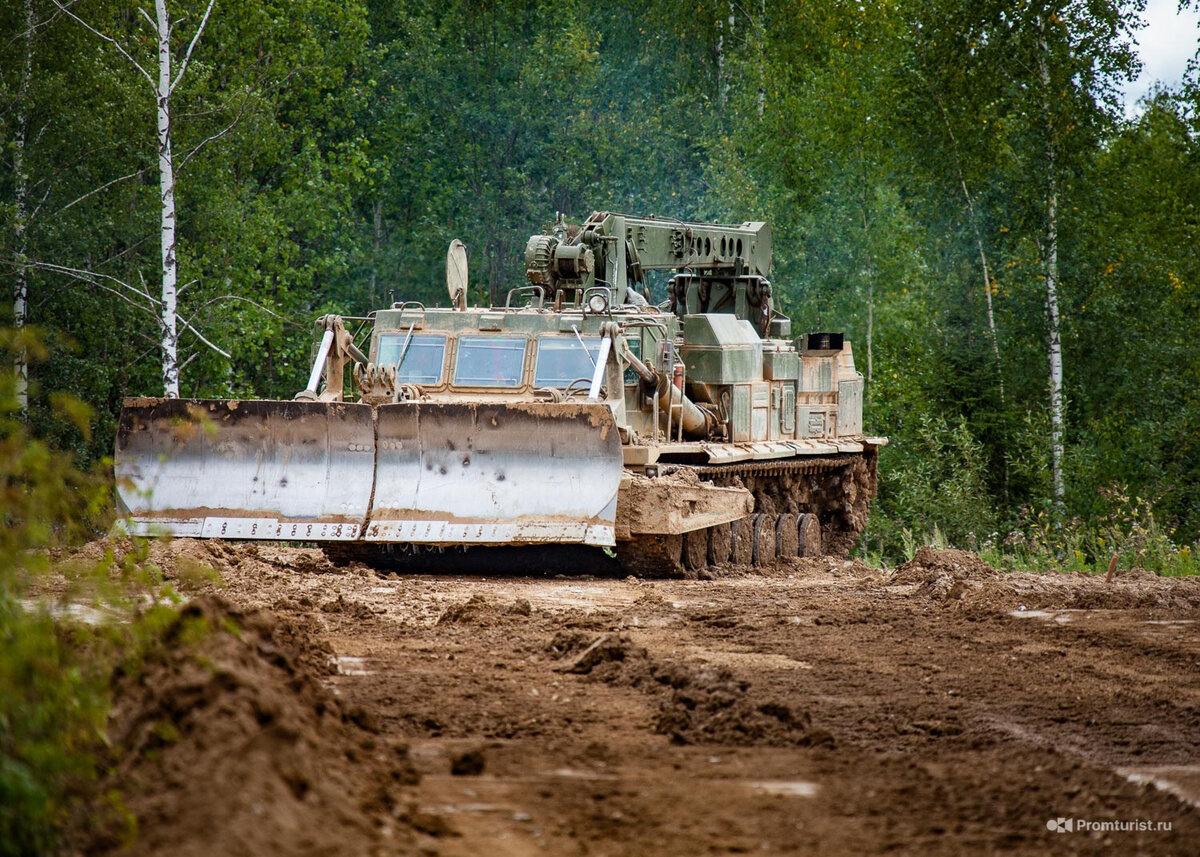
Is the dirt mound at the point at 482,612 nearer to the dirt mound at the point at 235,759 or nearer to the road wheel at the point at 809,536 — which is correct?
the dirt mound at the point at 235,759

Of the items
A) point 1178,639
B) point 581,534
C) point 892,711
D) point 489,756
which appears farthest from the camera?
point 581,534

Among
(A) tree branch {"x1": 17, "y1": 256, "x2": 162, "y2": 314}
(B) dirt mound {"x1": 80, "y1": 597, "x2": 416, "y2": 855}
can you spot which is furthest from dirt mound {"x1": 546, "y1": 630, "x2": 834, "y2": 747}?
(A) tree branch {"x1": 17, "y1": 256, "x2": 162, "y2": 314}

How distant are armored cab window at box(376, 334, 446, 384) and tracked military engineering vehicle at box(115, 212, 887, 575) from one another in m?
0.02

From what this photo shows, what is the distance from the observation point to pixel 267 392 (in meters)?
26.1

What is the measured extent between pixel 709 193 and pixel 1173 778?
2583cm

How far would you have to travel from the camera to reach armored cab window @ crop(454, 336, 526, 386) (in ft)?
46.6

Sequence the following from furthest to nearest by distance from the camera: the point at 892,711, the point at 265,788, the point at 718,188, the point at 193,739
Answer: the point at 718,188 → the point at 892,711 → the point at 193,739 → the point at 265,788

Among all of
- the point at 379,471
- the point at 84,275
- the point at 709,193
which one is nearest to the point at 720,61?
the point at 709,193

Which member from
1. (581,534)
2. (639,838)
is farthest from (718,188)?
(639,838)

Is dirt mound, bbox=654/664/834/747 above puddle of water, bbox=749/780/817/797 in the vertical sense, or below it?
above

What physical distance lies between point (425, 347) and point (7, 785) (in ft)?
35.4

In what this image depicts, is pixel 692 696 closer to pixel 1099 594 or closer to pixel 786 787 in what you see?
pixel 786 787

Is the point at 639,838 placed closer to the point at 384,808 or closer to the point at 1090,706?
the point at 384,808

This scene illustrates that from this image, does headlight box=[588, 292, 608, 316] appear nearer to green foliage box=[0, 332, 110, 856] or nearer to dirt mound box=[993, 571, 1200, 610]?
dirt mound box=[993, 571, 1200, 610]
